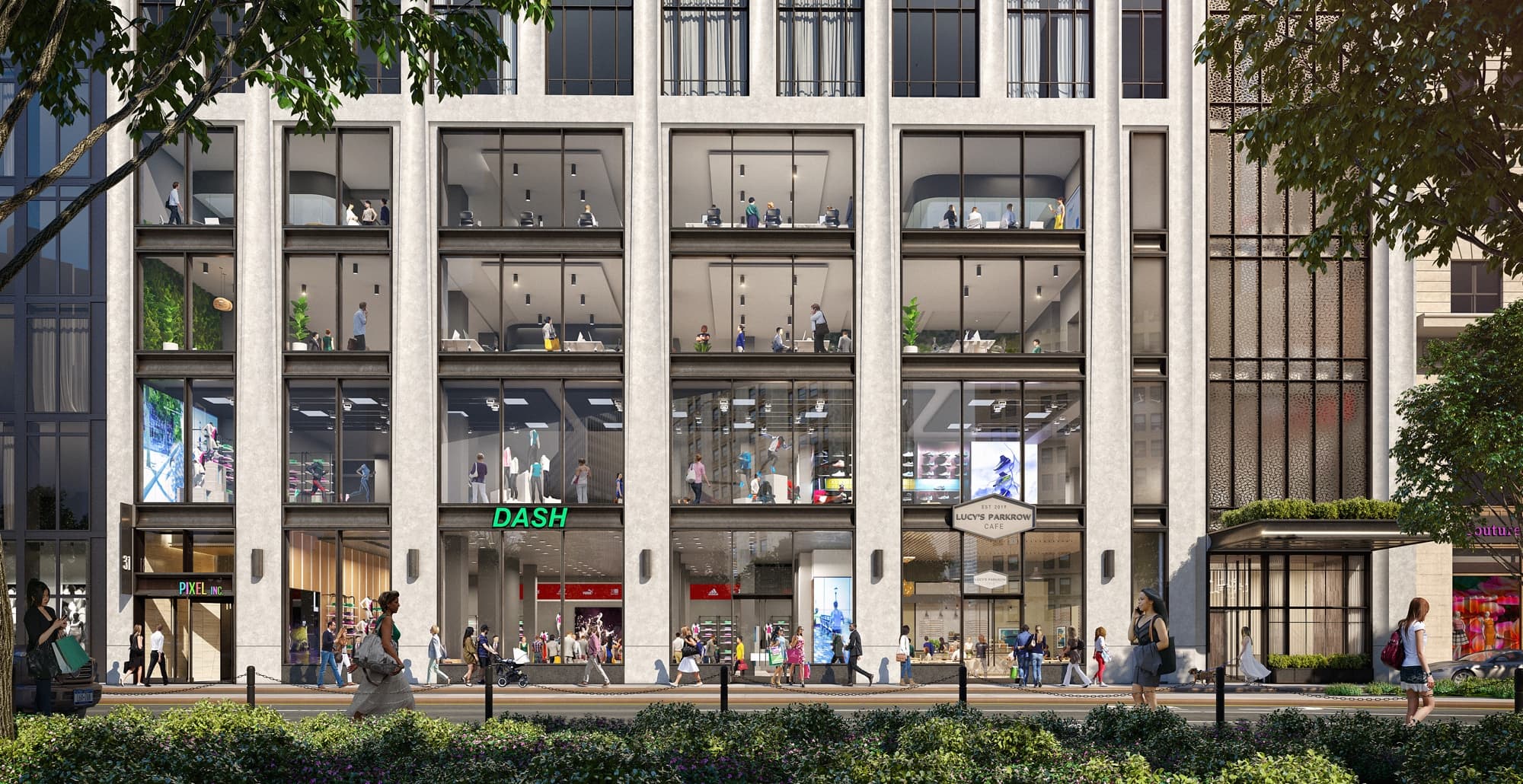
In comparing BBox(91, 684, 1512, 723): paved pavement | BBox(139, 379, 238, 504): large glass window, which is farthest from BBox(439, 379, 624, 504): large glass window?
BBox(139, 379, 238, 504): large glass window

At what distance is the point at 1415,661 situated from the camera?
629 inches

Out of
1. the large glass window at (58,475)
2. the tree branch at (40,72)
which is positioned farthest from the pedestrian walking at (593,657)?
the tree branch at (40,72)

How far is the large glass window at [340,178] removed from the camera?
33750 millimetres

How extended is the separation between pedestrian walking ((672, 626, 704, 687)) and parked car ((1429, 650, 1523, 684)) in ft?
68.4

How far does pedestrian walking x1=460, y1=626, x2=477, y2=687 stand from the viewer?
1262 inches

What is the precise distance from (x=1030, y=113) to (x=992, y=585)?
45.7 feet

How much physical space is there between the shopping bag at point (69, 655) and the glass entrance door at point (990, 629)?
23.2m

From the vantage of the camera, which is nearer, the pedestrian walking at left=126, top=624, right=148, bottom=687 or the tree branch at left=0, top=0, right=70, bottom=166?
the tree branch at left=0, top=0, right=70, bottom=166

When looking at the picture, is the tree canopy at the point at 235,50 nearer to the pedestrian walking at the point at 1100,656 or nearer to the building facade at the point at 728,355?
the building facade at the point at 728,355

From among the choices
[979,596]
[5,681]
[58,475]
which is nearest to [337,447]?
[58,475]

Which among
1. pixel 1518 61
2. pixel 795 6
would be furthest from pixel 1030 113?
pixel 1518 61

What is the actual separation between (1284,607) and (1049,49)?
18.1 m

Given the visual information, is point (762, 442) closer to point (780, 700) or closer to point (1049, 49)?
point (780, 700)

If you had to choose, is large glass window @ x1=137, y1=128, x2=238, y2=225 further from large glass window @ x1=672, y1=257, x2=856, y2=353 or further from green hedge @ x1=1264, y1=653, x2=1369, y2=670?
green hedge @ x1=1264, y1=653, x2=1369, y2=670
